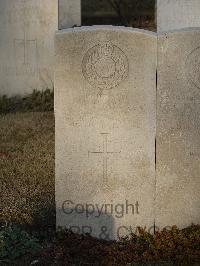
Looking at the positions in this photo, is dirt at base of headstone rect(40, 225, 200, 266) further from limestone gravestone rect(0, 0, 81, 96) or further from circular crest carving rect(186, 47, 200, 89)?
limestone gravestone rect(0, 0, 81, 96)

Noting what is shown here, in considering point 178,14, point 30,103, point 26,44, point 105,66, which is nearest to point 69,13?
point 26,44

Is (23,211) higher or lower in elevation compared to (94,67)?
lower

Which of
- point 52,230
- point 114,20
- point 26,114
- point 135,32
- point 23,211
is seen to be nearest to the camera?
point 135,32

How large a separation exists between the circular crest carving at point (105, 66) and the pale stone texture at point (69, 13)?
7453 mm

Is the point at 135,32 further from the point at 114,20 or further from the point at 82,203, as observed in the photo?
the point at 114,20

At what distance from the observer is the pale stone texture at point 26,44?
418 inches

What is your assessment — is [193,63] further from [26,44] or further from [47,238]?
[26,44]

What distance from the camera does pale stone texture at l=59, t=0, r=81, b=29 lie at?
1184 cm

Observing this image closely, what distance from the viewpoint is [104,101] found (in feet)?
14.9

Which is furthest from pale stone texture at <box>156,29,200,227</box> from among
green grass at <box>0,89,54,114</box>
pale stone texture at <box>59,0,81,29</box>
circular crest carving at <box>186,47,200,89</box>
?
pale stone texture at <box>59,0,81,29</box>

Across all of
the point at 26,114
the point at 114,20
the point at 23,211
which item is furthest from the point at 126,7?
A: the point at 23,211

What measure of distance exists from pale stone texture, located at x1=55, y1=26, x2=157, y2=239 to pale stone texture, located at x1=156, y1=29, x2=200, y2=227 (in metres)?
0.07

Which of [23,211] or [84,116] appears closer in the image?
[84,116]

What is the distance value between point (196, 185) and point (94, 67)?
118 centimetres
